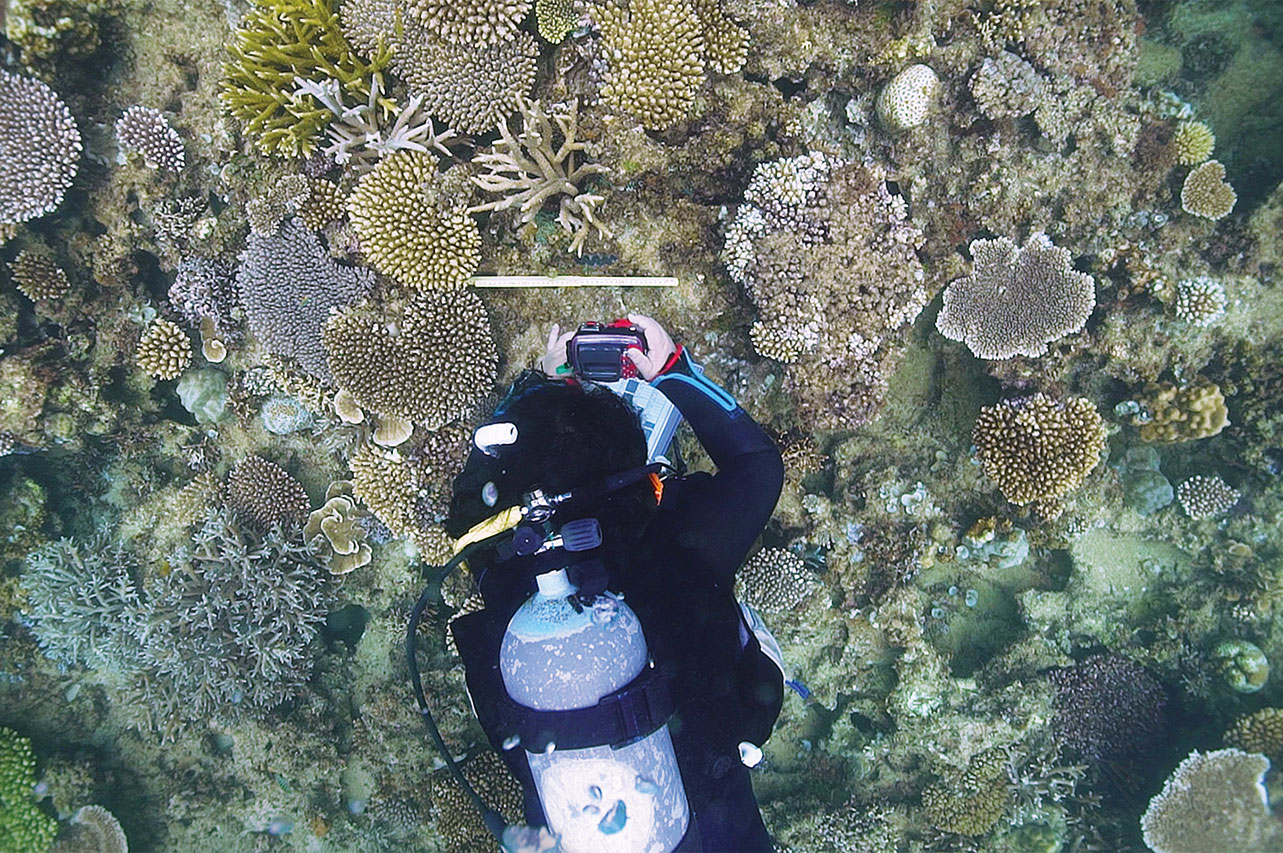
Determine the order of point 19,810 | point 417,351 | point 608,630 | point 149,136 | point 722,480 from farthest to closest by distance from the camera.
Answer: point 19,810 < point 149,136 < point 417,351 < point 722,480 < point 608,630

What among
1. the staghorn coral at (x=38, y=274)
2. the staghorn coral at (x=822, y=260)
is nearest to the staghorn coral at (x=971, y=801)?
the staghorn coral at (x=822, y=260)

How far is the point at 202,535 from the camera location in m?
4.61

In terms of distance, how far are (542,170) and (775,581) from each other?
9.84 feet

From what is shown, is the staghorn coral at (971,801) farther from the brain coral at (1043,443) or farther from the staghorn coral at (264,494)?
the staghorn coral at (264,494)

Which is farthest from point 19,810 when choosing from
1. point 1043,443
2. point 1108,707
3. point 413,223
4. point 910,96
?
point 1108,707

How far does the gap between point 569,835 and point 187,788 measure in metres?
4.74

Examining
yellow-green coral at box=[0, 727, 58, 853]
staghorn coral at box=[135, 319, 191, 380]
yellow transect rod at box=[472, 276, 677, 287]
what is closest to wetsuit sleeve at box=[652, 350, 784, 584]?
yellow transect rod at box=[472, 276, 677, 287]

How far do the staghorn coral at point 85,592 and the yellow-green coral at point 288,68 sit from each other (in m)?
3.34

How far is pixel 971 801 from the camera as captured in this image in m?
4.68

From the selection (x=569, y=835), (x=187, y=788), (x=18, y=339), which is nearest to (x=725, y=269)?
(x=569, y=835)

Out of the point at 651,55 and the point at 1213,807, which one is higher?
the point at 651,55

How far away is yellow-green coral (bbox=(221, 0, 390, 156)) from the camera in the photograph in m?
3.77

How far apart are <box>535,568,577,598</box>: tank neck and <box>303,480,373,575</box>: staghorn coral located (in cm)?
271

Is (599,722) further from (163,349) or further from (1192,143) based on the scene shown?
(1192,143)
